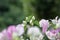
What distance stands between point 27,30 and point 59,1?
284 cm

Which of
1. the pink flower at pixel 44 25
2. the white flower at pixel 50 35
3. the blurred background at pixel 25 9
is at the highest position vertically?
the blurred background at pixel 25 9

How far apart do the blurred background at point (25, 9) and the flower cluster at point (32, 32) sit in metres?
2.63

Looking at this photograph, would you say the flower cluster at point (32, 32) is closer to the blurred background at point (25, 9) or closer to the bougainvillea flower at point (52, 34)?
the bougainvillea flower at point (52, 34)

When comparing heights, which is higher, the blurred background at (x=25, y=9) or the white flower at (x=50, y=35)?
the blurred background at (x=25, y=9)

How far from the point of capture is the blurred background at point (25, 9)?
3.93 meters

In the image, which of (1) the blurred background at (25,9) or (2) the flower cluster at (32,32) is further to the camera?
(1) the blurred background at (25,9)

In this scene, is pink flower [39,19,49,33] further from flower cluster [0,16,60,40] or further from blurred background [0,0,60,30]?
blurred background [0,0,60,30]

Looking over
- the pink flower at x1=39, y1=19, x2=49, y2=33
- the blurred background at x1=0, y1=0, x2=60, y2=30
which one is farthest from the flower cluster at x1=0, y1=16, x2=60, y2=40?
the blurred background at x1=0, y1=0, x2=60, y2=30

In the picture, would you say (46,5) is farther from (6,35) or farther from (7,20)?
(6,35)

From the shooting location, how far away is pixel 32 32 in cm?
108

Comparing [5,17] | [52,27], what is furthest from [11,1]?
[52,27]

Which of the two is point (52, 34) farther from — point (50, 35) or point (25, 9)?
point (25, 9)

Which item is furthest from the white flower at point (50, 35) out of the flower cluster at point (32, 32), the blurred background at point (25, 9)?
the blurred background at point (25, 9)

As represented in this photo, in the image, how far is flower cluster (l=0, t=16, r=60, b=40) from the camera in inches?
41.4
